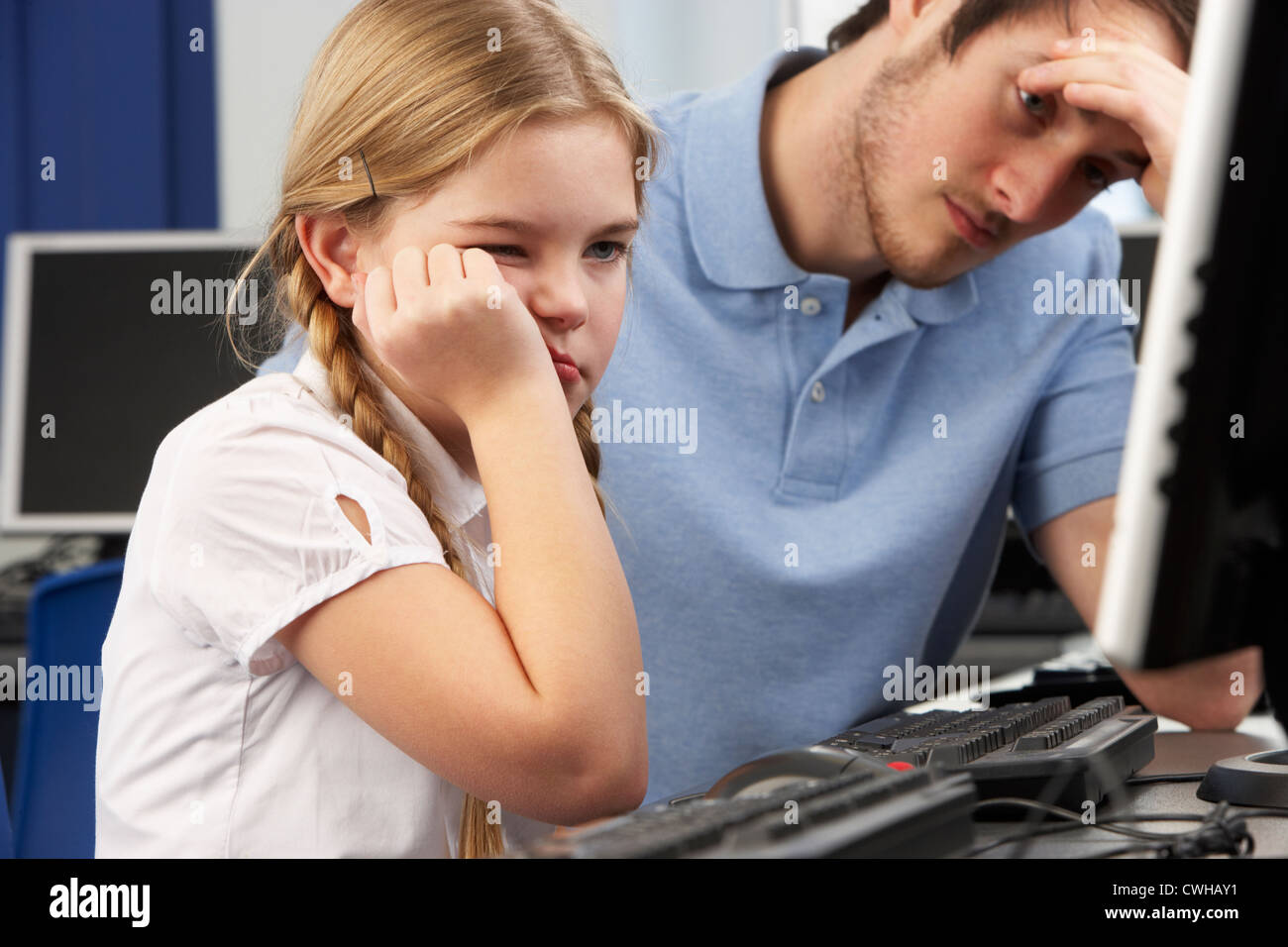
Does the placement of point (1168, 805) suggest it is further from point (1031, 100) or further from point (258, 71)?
point (258, 71)

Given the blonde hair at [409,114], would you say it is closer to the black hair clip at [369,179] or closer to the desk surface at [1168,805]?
the black hair clip at [369,179]

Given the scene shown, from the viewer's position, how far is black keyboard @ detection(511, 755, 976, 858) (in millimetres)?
401

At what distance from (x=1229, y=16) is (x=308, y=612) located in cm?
52

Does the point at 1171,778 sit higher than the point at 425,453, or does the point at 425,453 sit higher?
the point at 425,453

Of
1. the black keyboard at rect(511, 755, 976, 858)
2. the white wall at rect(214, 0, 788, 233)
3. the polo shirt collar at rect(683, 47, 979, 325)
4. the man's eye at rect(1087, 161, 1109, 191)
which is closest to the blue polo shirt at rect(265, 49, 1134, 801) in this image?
the polo shirt collar at rect(683, 47, 979, 325)

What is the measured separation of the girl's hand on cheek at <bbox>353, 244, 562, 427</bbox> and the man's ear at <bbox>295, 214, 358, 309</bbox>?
0.11 meters

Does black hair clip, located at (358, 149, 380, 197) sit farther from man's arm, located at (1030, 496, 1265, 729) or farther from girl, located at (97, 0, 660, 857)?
man's arm, located at (1030, 496, 1265, 729)

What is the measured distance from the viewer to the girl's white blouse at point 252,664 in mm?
677

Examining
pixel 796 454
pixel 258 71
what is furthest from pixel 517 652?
pixel 258 71

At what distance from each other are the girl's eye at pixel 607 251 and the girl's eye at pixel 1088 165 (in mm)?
472

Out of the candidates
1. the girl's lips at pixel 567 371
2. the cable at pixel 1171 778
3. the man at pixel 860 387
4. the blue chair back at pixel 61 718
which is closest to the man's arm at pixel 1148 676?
the man at pixel 860 387

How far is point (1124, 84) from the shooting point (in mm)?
1029

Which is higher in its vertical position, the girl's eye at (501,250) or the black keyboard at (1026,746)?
the girl's eye at (501,250)

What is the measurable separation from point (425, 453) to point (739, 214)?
0.53 metres
